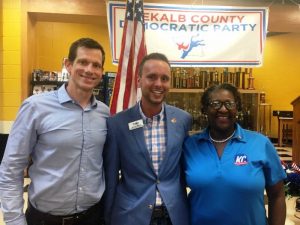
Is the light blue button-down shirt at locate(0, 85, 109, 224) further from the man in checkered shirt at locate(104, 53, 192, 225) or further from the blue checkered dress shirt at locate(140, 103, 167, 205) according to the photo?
the blue checkered dress shirt at locate(140, 103, 167, 205)

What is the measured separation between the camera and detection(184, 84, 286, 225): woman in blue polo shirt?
1609 millimetres

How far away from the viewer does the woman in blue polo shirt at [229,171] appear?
1.61 m

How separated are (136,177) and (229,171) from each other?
475 millimetres

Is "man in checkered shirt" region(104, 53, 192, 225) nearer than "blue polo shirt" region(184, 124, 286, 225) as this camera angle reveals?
No

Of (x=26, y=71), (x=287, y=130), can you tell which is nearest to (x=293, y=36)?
(x=287, y=130)

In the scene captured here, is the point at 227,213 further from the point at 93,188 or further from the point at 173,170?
the point at 93,188

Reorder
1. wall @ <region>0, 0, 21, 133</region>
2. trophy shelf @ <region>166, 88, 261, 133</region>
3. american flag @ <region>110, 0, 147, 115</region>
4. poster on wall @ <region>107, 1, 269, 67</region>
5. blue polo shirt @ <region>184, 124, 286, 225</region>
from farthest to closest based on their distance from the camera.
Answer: trophy shelf @ <region>166, 88, 261, 133</region>, wall @ <region>0, 0, 21, 133</region>, poster on wall @ <region>107, 1, 269, 67</region>, american flag @ <region>110, 0, 147, 115</region>, blue polo shirt @ <region>184, 124, 286, 225</region>

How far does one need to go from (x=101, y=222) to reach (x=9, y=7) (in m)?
4.31

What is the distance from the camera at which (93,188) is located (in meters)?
1.73

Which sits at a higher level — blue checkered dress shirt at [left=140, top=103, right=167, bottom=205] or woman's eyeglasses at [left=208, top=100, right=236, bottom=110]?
woman's eyeglasses at [left=208, top=100, right=236, bottom=110]

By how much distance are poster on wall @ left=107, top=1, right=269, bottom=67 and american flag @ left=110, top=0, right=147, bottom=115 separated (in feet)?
2.42

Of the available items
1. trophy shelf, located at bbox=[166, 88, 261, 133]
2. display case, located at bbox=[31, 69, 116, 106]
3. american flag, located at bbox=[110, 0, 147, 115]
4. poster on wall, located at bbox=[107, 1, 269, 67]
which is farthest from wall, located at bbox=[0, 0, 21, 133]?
american flag, located at bbox=[110, 0, 147, 115]

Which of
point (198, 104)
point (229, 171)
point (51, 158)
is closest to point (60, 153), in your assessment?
point (51, 158)

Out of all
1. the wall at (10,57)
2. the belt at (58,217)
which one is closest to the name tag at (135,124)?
the belt at (58,217)
